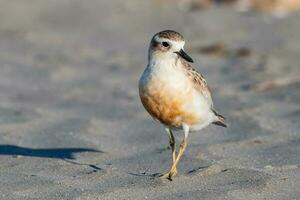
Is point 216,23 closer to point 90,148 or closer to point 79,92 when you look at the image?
point 79,92

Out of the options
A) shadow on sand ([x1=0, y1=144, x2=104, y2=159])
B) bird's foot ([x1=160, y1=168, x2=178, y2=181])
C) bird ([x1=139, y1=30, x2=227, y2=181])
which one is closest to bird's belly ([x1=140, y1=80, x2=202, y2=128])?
bird ([x1=139, y1=30, x2=227, y2=181])

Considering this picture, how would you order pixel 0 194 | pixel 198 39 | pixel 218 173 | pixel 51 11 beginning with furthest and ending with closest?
1. pixel 51 11
2. pixel 198 39
3. pixel 218 173
4. pixel 0 194

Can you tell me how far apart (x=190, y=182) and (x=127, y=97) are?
177 inches

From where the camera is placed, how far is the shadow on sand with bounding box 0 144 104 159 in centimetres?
730

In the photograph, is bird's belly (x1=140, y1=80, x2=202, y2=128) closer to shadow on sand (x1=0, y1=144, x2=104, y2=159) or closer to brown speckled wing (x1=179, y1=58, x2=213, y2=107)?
brown speckled wing (x1=179, y1=58, x2=213, y2=107)

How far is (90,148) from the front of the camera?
300 inches

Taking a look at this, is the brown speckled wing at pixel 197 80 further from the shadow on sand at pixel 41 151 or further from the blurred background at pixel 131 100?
the shadow on sand at pixel 41 151

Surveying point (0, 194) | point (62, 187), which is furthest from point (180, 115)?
point (0, 194)

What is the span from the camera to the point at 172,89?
6414 mm

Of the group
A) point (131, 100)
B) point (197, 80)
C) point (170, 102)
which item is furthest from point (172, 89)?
point (131, 100)

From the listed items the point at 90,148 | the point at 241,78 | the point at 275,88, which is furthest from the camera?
the point at 241,78

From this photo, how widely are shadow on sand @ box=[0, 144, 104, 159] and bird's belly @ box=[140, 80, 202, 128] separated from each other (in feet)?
3.61

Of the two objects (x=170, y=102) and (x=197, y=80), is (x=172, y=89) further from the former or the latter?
(x=197, y=80)

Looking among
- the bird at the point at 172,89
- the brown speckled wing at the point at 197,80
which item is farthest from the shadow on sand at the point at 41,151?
the brown speckled wing at the point at 197,80
